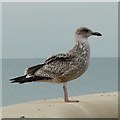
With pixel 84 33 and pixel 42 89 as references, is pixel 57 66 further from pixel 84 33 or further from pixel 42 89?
pixel 42 89

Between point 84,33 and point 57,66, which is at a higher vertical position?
point 84,33

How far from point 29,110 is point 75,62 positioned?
1.05 m

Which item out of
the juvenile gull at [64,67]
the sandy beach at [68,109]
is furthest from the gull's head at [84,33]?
the sandy beach at [68,109]

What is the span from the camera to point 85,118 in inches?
286

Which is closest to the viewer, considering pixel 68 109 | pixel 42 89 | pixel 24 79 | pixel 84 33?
pixel 68 109

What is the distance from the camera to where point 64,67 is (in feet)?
24.7

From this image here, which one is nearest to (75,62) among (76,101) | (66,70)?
(66,70)

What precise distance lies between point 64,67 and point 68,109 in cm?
68

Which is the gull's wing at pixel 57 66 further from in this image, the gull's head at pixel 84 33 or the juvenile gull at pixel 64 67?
the gull's head at pixel 84 33

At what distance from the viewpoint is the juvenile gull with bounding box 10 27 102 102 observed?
296 inches

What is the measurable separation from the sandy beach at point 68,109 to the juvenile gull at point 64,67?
399mm

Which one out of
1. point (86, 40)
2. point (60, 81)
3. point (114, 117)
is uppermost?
point (86, 40)

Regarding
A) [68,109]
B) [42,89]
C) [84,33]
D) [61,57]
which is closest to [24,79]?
[61,57]

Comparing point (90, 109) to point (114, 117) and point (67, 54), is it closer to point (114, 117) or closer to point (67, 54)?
point (114, 117)
